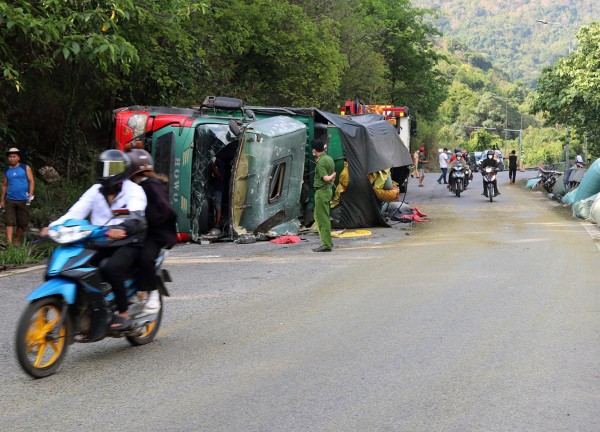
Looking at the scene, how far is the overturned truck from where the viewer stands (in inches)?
611

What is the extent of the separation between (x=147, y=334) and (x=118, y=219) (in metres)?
1.21

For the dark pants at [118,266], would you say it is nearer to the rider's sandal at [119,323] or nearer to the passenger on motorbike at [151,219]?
the rider's sandal at [119,323]

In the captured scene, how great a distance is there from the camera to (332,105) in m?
37.0

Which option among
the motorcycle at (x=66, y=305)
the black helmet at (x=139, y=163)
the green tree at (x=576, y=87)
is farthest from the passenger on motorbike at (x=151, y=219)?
the green tree at (x=576, y=87)

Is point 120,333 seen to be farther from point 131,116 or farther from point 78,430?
point 131,116

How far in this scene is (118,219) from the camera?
6.61m

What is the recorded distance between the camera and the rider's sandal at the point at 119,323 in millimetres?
6516

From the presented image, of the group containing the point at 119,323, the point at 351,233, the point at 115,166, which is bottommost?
the point at 351,233

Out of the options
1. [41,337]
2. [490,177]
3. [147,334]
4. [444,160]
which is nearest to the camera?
[41,337]

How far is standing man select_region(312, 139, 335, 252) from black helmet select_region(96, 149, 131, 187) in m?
7.38

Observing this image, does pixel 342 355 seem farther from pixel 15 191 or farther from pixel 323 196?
pixel 15 191

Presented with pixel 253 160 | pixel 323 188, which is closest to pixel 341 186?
pixel 253 160

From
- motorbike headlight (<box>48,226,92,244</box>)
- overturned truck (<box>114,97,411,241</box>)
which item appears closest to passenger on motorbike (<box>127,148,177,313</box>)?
motorbike headlight (<box>48,226,92,244</box>)

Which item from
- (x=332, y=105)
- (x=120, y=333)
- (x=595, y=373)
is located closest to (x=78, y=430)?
(x=120, y=333)
